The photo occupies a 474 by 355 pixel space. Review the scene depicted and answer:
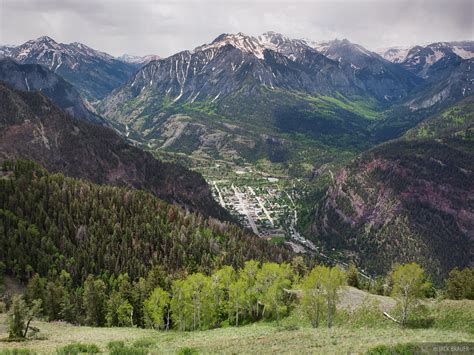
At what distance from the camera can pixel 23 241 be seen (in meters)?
160

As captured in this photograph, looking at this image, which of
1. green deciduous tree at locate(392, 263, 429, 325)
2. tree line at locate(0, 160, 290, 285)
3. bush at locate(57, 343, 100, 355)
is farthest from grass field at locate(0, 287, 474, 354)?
tree line at locate(0, 160, 290, 285)

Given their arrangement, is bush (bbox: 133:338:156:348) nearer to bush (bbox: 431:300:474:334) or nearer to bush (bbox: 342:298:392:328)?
bush (bbox: 342:298:392:328)

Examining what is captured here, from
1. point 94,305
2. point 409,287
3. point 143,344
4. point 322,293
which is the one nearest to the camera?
point 143,344

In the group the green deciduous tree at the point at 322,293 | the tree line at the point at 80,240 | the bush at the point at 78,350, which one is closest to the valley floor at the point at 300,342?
the bush at the point at 78,350

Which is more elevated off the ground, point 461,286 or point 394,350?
point 461,286

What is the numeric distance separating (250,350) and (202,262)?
405ft

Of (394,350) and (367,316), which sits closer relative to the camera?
(394,350)

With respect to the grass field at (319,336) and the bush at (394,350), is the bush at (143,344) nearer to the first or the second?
the grass field at (319,336)

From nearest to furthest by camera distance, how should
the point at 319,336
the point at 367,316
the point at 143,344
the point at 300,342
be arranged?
the point at 300,342, the point at 319,336, the point at 143,344, the point at 367,316

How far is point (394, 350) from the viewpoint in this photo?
49.7 m

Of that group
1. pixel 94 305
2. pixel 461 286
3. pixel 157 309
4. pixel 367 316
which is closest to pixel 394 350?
pixel 367 316

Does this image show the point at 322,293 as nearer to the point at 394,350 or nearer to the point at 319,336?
the point at 319,336

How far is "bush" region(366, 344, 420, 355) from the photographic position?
49406 millimetres

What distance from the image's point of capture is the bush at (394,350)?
49.4 m
